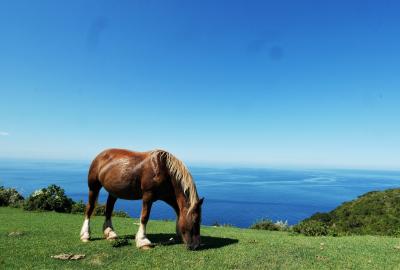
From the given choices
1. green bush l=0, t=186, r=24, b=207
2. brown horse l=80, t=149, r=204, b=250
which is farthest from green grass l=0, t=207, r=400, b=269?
green bush l=0, t=186, r=24, b=207

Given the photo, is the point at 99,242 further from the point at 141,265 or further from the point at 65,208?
the point at 65,208

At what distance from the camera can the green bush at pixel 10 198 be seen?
79.7ft

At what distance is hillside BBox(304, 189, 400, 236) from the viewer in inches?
1316

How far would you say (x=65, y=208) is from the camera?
22391mm

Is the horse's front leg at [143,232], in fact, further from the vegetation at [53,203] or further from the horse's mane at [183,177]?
the vegetation at [53,203]

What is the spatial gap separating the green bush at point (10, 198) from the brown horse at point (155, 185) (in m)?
16.8

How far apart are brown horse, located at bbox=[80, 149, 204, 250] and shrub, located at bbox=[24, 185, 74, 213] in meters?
12.5

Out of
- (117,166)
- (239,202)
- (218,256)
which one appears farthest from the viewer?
(239,202)

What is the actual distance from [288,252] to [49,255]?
6809mm

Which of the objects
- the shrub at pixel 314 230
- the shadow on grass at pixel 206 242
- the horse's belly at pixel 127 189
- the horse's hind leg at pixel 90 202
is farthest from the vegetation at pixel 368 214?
the horse's belly at pixel 127 189

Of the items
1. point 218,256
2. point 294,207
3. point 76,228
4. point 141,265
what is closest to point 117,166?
point 141,265

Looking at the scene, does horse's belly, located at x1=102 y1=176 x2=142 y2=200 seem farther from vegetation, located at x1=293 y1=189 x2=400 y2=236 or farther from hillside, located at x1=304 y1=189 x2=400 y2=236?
hillside, located at x1=304 y1=189 x2=400 y2=236

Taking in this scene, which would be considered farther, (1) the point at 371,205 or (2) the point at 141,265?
(1) the point at 371,205

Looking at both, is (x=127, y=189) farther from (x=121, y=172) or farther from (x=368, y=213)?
(x=368, y=213)
